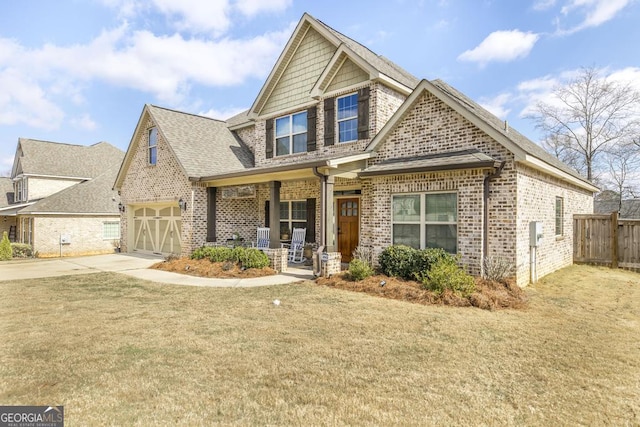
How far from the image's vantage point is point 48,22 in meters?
9.98

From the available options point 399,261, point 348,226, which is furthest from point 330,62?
point 399,261

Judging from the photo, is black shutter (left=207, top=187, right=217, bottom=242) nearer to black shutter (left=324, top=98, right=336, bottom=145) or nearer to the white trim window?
the white trim window

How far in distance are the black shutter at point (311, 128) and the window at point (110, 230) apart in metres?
15.3

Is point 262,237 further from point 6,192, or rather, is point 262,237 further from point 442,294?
point 6,192

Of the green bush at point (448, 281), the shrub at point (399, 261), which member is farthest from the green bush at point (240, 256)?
the green bush at point (448, 281)

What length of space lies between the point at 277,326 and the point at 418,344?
2.22 m

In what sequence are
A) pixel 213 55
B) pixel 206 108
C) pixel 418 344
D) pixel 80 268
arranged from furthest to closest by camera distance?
pixel 206 108 → pixel 213 55 → pixel 80 268 → pixel 418 344

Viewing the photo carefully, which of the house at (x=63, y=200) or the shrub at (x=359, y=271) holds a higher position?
the house at (x=63, y=200)

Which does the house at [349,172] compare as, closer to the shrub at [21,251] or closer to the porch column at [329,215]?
the porch column at [329,215]

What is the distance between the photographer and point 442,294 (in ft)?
25.2

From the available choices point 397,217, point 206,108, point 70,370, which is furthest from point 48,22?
point 206,108

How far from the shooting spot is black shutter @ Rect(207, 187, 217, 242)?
14.5 m

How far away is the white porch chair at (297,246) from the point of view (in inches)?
563

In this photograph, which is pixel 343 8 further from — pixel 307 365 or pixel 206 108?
pixel 206 108
